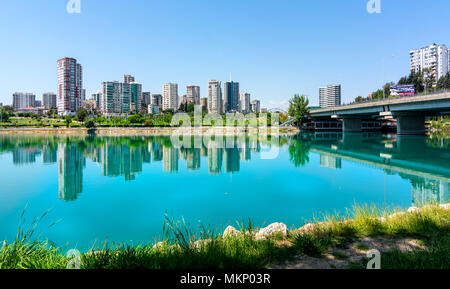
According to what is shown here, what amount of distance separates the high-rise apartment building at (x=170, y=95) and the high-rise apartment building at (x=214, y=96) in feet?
87.6

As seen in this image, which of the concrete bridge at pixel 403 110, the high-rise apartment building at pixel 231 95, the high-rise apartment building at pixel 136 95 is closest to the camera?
the concrete bridge at pixel 403 110

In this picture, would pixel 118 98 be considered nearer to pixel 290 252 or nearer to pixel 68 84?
pixel 68 84

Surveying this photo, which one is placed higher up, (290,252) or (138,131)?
(138,131)

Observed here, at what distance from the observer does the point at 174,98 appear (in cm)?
18438

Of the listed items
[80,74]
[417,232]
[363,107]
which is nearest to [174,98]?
[80,74]

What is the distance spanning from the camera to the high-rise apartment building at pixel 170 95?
182 meters

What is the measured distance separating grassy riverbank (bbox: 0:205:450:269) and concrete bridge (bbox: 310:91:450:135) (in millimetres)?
38651

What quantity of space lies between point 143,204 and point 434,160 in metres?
24.8

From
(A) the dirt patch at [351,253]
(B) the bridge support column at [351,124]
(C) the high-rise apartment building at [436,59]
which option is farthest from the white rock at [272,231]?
(C) the high-rise apartment building at [436,59]

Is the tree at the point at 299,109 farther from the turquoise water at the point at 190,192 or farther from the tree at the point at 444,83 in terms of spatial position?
the turquoise water at the point at 190,192

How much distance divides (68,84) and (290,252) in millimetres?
162973

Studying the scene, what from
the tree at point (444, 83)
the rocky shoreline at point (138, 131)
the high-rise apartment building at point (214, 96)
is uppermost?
the high-rise apartment building at point (214, 96)

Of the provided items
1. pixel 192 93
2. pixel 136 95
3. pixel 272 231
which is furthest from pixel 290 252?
pixel 192 93

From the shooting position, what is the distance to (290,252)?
4.77 meters
